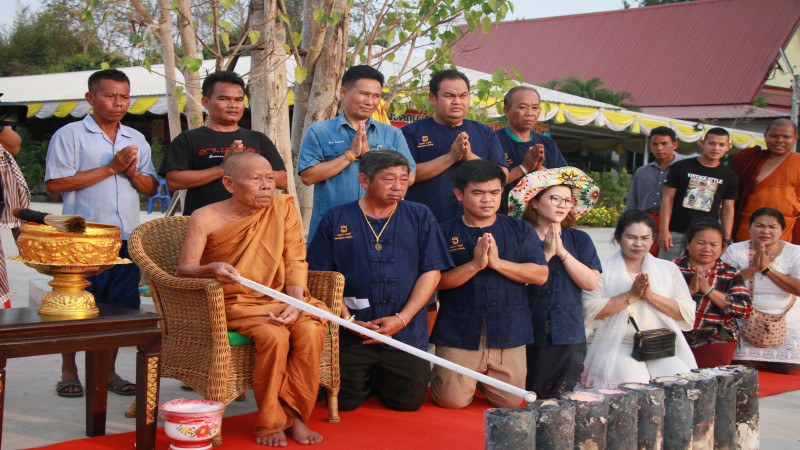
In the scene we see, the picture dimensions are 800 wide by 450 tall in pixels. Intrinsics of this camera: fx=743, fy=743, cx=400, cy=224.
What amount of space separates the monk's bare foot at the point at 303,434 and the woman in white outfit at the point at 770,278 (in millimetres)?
3597

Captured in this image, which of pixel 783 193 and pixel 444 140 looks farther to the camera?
pixel 783 193

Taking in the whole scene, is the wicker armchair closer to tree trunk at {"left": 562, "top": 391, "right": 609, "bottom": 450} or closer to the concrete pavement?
the concrete pavement

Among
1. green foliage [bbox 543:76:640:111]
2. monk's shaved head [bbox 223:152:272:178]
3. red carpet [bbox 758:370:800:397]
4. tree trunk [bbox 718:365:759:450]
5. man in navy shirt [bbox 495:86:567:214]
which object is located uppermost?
green foliage [bbox 543:76:640:111]

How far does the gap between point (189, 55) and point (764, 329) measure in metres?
4.85

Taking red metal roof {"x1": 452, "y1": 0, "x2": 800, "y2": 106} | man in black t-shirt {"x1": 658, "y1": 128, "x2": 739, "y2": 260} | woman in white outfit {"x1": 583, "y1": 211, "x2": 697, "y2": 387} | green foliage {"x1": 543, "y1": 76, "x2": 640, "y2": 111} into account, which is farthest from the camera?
red metal roof {"x1": 452, "y1": 0, "x2": 800, "y2": 106}

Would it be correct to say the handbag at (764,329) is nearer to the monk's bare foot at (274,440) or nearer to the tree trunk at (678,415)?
the tree trunk at (678,415)

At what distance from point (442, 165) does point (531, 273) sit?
90 centimetres

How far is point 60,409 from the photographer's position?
4023mm

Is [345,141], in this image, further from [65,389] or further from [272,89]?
→ [65,389]

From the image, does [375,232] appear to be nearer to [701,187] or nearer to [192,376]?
[192,376]

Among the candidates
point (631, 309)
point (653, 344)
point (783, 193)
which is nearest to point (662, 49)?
point (783, 193)

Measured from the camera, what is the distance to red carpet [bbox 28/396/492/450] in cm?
355

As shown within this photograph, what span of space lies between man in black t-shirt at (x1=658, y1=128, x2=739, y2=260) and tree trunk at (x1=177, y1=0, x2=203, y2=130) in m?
3.88

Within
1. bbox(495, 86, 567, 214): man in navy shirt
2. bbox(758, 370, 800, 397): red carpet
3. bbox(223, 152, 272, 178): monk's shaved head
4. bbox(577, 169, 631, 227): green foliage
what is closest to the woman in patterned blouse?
bbox(758, 370, 800, 397): red carpet
